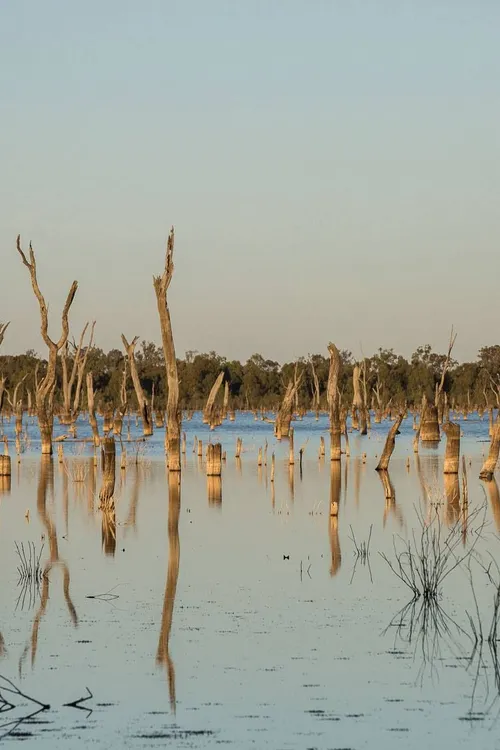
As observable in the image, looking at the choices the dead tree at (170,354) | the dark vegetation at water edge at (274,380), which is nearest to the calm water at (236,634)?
the dead tree at (170,354)

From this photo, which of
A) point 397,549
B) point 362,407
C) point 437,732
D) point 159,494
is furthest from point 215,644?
point 362,407

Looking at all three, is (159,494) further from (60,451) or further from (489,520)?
(60,451)

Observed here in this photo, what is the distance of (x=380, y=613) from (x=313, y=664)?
2636mm

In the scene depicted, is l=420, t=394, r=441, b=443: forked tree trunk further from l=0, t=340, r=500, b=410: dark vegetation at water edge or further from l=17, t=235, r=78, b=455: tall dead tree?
l=0, t=340, r=500, b=410: dark vegetation at water edge

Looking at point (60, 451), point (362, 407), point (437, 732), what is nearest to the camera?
point (437, 732)

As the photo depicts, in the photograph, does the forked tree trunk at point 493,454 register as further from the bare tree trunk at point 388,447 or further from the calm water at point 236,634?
the calm water at point 236,634

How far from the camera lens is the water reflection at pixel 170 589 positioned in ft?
39.4

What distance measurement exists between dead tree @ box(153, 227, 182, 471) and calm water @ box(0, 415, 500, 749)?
21.0ft

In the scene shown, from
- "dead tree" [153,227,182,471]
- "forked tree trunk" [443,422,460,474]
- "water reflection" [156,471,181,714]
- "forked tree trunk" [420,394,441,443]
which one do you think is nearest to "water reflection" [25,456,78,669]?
"water reflection" [156,471,181,714]

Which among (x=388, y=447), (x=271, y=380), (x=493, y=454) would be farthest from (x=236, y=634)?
(x=271, y=380)

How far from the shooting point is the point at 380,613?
14641mm

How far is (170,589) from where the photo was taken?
16.4 metres

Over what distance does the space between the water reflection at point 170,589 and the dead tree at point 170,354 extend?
3.12m

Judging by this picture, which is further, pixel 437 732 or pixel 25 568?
pixel 25 568
